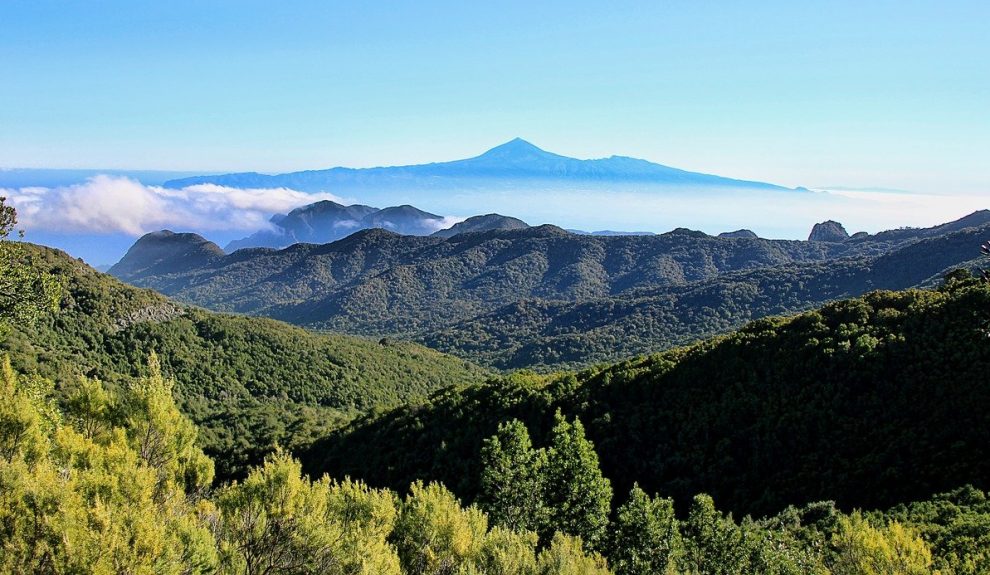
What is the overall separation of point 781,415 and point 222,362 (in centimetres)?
6364

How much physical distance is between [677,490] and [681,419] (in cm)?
530

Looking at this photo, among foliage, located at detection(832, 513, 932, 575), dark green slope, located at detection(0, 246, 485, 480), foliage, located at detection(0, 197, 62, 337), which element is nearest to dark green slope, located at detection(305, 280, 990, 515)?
foliage, located at detection(832, 513, 932, 575)

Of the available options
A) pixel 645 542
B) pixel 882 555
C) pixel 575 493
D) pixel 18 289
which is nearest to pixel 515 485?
pixel 575 493

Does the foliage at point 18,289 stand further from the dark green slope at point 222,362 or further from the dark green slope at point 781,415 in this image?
the dark green slope at point 222,362

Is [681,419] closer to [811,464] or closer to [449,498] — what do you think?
[811,464]

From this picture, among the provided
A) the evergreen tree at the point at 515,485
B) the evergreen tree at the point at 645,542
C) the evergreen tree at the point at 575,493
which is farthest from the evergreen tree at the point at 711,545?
the evergreen tree at the point at 515,485

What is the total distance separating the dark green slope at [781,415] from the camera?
28.0 m

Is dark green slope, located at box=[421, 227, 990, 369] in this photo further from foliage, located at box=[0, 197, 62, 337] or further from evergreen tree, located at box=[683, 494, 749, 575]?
foliage, located at box=[0, 197, 62, 337]

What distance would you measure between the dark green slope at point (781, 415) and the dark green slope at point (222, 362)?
67.9 feet

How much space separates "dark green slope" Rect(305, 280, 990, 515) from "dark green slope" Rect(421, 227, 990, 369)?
216ft

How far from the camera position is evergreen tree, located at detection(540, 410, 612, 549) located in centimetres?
2191

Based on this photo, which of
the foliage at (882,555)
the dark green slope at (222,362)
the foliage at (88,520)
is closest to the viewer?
the foliage at (88,520)

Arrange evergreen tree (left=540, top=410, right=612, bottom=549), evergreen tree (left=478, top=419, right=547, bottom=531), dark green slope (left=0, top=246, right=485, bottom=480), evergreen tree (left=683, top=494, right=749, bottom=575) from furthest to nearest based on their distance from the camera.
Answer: dark green slope (left=0, top=246, right=485, bottom=480) → evergreen tree (left=478, top=419, right=547, bottom=531) → evergreen tree (left=540, top=410, right=612, bottom=549) → evergreen tree (left=683, top=494, right=749, bottom=575)

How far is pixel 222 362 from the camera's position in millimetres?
73000
